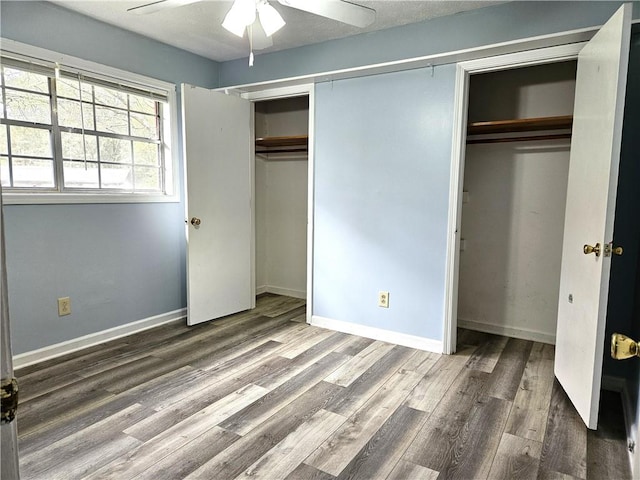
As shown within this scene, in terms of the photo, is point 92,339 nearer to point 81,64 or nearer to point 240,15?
point 81,64

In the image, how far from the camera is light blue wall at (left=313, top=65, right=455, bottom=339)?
9.73 ft

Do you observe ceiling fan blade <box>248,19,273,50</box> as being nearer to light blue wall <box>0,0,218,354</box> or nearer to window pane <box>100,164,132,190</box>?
light blue wall <box>0,0,218,354</box>

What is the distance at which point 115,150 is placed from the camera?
318 centimetres

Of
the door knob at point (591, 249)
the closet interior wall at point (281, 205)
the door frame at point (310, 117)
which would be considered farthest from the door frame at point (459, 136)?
the closet interior wall at point (281, 205)

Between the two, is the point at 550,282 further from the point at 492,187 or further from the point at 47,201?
the point at 47,201

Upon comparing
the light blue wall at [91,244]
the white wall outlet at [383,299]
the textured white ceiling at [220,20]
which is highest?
the textured white ceiling at [220,20]

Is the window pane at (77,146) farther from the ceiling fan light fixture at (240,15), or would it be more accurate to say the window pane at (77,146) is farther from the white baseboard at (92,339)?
the ceiling fan light fixture at (240,15)

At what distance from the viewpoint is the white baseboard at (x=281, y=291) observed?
4603 millimetres

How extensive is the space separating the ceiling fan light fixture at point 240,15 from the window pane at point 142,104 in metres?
1.60

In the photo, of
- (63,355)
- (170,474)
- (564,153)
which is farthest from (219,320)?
(564,153)

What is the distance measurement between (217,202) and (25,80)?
5.15 ft

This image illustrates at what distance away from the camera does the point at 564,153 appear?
3.11 m

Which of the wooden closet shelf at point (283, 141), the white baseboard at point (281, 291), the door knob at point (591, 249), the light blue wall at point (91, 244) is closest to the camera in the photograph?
the door knob at point (591, 249)

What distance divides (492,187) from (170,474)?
3.06 m
